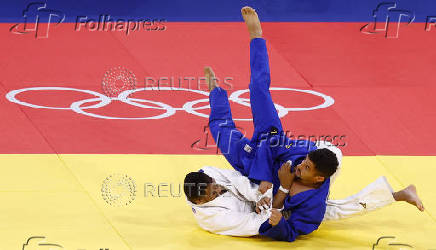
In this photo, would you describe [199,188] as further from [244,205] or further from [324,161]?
[324,161]

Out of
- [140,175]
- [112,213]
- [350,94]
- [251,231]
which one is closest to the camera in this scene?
[251,231]

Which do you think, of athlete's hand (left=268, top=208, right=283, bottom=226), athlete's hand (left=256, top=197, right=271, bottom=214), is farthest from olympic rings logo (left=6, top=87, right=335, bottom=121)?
athlete's hand (left=268, top=208, right=283, bottom=226)

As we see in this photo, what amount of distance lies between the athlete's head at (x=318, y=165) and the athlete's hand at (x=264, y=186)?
27 centimetres

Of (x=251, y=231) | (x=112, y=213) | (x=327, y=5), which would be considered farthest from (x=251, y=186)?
(x=327, y=5)

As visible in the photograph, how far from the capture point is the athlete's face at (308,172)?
291 inches

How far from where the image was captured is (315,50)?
12617mm

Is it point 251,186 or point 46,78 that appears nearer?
point 251,186

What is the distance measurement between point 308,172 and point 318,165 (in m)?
0.11

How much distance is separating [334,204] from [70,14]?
6679mm

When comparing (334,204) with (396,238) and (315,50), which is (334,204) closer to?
(396,238)

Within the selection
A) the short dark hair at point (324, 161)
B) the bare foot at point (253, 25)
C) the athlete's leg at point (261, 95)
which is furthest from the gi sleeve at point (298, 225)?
the bare foot at point (253, 25)

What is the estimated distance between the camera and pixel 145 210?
26.5 feet

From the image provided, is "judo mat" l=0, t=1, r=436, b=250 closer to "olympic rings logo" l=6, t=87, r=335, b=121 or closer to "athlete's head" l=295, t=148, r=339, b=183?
"olympic rings logo" l=6, t=87, r=335, b=121

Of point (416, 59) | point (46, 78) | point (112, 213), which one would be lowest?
point (112, 213)
